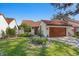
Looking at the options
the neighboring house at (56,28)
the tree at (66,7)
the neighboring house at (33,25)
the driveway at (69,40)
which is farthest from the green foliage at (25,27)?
the tree at (66,7)

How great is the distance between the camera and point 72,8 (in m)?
2.77

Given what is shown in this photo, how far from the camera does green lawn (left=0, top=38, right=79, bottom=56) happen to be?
270 cm

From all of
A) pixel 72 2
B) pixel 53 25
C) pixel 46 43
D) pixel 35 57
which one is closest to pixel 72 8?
pixel 72 2

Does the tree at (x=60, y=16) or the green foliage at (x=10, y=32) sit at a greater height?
the tree at (x=60, y=16)

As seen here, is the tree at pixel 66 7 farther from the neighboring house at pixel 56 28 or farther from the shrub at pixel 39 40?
the shrub at pixel 39 40

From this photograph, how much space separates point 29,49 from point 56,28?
13.9 inches

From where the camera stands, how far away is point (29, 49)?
272 centimetres

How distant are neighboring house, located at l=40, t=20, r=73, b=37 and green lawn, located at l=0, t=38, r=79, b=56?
0.37 ft

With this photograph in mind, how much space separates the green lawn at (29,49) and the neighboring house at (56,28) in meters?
0.11

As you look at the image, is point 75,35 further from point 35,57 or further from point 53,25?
point 35,57

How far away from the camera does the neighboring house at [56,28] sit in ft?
9.04

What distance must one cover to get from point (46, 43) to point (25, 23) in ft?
0.98

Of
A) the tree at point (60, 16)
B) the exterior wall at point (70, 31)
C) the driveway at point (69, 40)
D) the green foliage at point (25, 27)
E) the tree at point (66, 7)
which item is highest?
the tree at point (66, 7)

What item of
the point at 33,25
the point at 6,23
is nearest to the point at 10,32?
the point at 6,23
